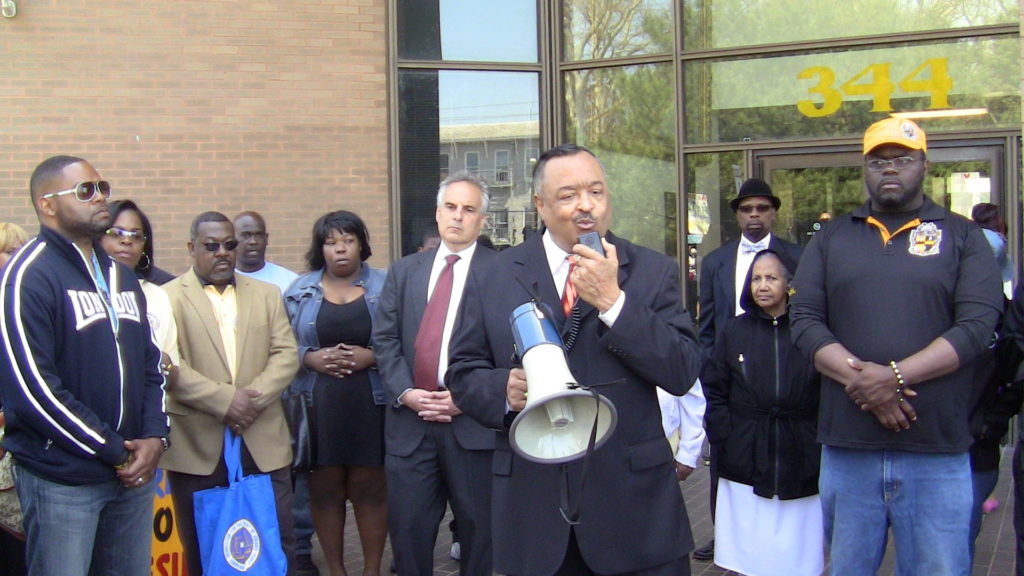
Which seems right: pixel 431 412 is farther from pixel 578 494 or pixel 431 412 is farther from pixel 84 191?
pixel 578 494

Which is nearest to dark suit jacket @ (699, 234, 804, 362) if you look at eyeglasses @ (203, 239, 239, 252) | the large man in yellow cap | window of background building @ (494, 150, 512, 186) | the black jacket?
the black jacket

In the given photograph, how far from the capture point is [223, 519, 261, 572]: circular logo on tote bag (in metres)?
4.92

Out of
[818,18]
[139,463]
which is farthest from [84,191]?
Answer: [818,18]

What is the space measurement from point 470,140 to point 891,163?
19.9 feet

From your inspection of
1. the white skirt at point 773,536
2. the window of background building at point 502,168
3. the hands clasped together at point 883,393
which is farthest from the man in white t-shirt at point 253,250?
the hands clasped together at point 883,393

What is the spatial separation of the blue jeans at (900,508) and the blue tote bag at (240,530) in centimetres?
266

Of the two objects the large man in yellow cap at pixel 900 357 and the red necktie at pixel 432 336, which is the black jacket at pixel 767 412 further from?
the red necktie at pixel 432 336

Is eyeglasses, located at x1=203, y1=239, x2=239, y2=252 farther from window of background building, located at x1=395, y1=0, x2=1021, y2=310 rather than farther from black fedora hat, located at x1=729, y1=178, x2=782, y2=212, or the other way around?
window of background building, located at x1=395, y1=0, x2=1021, y2=310

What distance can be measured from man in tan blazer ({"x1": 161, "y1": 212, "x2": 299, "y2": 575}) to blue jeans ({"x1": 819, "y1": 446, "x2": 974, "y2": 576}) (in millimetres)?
2783

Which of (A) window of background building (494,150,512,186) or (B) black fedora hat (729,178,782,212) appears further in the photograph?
(A) window of background building (494,150,512,186)

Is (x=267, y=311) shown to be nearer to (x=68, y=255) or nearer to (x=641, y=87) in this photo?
(x=68, y=255)

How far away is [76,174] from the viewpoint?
409 cm

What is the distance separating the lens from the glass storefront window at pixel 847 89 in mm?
8750

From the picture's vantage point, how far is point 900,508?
398cm
